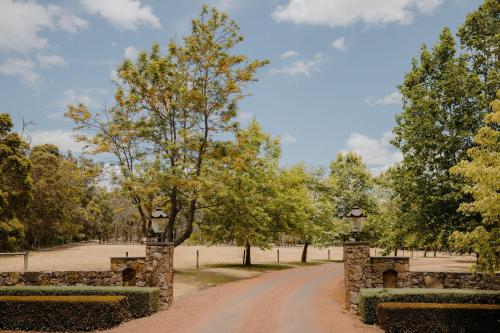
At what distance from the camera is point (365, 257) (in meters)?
15.4

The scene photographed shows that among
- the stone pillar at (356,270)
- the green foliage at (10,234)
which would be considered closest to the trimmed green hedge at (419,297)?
the stone pillar at (356,270)

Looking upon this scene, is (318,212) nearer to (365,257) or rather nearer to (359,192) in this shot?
(359,192)

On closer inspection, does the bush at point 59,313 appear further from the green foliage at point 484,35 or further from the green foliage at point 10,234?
the green foliage at point 10,234

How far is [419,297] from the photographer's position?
12742 millimetres

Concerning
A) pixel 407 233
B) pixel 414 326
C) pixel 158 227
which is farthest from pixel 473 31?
pixel 158 227

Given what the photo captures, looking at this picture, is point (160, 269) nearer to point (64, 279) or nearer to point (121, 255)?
point (64, 279)

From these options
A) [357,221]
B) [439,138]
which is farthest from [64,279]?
[439,138]

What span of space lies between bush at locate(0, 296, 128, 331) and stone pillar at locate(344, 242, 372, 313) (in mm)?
8087

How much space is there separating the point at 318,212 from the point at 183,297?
80.1 feet

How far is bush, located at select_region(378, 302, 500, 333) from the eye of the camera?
1140cm

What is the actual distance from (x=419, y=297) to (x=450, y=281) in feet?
12.5

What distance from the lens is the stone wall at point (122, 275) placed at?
53.4 ft

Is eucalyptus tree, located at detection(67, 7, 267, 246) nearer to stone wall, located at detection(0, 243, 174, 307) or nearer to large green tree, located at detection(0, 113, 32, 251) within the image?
stone wall, located at detection(0, 243, 174, 307)

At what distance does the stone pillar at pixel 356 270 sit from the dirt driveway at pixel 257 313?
2.51 feet
